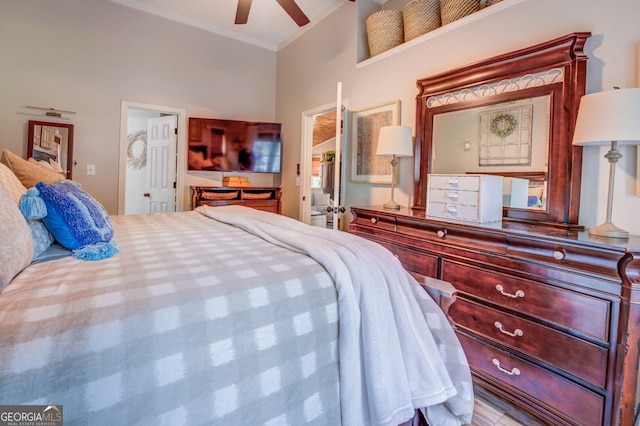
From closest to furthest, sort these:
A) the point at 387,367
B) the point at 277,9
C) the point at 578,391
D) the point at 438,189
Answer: the point at 387,367, the point at 578,391, the point at 438,189, the point at 277,9

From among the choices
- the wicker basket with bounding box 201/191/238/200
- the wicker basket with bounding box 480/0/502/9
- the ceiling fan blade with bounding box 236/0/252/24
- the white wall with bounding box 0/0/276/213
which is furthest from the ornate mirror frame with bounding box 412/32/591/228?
the white wall with bounding box 0/0/276/213

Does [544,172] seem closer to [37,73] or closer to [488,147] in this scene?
[488,147]

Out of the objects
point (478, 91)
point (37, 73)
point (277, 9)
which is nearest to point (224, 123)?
point (277, 9)

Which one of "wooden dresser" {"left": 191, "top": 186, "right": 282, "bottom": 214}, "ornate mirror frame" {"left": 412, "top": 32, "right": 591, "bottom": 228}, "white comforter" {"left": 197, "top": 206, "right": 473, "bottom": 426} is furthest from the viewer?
"wooden dresser" {"left": 191, "top": 186, "right": 282, "bottom": 214}

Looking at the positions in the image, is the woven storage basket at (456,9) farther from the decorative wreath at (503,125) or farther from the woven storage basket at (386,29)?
the decorative wreath at (503,125)

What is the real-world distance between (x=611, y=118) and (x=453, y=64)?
4.14 feet

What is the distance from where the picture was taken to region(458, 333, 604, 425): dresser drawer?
126cm

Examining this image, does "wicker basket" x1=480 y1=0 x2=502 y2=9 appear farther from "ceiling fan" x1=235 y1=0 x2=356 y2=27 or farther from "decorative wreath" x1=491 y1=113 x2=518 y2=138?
"ceiling fan" x1=235 y1=0 x2=356 y2=27

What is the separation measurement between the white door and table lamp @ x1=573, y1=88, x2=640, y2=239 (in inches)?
161

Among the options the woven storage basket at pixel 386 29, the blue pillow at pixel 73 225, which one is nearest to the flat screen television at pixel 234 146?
the woven storage basket at pixel 386 29

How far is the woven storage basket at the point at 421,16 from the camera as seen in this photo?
2484 millimetres

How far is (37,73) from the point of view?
3.12 m

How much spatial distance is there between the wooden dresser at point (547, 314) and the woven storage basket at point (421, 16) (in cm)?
173

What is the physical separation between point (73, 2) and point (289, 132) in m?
2.69
